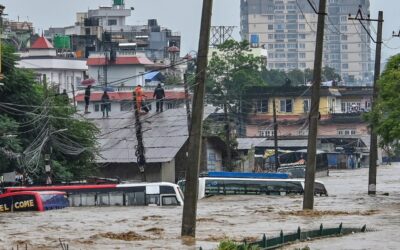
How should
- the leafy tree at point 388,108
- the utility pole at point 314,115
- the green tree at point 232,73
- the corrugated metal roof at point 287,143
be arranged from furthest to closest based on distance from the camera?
1. the green tree at point 232,73
2. the corrugated metal roof at point 287,143
3. the leafy tree at point 388,108
4. the utility pole at point 314,115

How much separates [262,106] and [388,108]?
8345cm

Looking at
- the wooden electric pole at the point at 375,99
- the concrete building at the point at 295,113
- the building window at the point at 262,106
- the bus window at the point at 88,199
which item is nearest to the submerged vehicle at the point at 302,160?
the concrete building at the point at 295,113

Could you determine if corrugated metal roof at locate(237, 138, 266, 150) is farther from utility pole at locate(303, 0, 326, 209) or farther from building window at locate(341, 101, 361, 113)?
utility pole at locate(303, 0, 326, 209)

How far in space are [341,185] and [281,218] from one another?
117ft

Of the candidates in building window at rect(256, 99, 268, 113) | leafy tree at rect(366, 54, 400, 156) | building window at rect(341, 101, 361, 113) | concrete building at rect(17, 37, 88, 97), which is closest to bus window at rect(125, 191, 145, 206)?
leafy tree at rect(366, 54, 400, 156)

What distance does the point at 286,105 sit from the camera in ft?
447

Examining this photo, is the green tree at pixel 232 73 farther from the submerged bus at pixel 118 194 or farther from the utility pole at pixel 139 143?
the submerged bus at pixel 118 194

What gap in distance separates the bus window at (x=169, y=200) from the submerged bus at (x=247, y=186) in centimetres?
643

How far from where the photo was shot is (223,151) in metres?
83.2

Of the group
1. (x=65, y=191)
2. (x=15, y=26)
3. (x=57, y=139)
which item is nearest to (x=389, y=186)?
(x=57, y=139)

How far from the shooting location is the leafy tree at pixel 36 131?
6031cm

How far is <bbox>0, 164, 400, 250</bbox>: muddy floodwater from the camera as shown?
32.3m

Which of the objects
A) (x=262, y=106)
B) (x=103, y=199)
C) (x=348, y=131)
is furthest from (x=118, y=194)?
(x=348, y=131)

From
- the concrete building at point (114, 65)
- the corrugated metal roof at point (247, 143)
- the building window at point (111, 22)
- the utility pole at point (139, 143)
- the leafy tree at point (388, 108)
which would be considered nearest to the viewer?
the leafy tree at point (388, 108)
